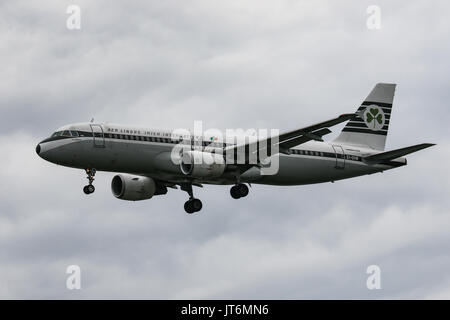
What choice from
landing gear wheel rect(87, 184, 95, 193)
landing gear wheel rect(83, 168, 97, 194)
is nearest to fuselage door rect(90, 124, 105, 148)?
landing gear wheel rect(83, 168, 97, 194)

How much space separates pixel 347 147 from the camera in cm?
6744

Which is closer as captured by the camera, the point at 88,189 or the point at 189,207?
the point at 88,189

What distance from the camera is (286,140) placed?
58.8m

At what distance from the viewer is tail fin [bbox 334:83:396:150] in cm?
6919

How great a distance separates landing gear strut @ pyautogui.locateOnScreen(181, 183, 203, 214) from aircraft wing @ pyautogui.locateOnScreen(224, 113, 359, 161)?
14.3 feet

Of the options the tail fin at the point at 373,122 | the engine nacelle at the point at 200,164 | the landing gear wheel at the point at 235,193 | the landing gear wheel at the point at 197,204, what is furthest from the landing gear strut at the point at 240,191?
the tail fin at the point at 373,122

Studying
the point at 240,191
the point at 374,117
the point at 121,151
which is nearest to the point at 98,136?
the point at 121,151

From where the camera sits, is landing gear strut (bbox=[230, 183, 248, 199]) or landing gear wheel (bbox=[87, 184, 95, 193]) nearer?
landing gear wheel (bbox=[87, 184, 95, 193])

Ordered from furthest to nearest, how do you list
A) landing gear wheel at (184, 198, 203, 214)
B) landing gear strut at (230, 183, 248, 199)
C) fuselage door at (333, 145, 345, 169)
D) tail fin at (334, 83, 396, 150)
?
tail fin at (334, 83, 396, 150)
fuselage door at (333, 145, 345, 169)
landing gear wheel at (184, 198, 203, 214)
landing gear strut at (230, 183, 248, 199)

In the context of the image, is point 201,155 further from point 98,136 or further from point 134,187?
point 134,187

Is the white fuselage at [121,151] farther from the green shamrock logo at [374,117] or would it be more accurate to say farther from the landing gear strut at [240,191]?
the green shamrock logo at [374,117]

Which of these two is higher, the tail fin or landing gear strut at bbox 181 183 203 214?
the tail fin

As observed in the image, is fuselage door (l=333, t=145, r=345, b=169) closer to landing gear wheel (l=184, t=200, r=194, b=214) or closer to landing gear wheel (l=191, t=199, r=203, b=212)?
landing gear wheel (l=191, t=199, r=203, b=212)

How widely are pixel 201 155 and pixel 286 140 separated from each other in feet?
17.1
